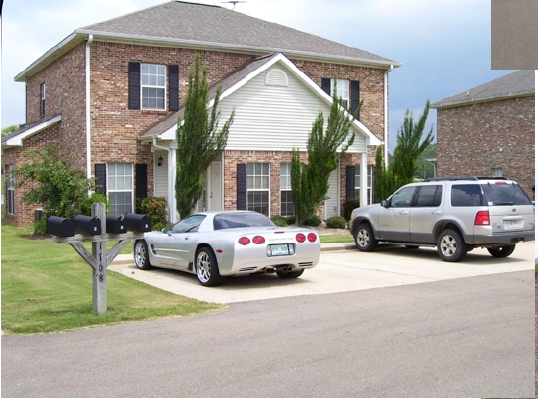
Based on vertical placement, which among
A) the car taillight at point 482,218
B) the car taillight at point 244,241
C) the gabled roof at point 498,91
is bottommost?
the car taillight at point 244,241

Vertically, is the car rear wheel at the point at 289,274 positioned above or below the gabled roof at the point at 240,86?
below

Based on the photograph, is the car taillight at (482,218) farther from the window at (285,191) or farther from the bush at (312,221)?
the window at (285,191)

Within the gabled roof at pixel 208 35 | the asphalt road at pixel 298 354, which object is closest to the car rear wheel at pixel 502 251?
the asphalt road at pixel 298 354

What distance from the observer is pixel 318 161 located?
22.0 m

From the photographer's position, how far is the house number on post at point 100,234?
789cm

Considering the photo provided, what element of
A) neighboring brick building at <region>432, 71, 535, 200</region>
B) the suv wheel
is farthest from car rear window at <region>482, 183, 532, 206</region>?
neighboring brick building at <region>432, 71, 535, 200</region>

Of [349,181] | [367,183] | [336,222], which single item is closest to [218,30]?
[349,181]

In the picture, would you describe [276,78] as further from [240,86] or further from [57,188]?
[57,188]

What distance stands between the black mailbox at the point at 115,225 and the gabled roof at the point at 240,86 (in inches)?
475

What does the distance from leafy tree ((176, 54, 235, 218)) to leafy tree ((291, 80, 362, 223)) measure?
10.3ft

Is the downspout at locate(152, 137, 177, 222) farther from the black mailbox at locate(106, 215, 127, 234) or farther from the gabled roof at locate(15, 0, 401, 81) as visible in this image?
the black mailbox at locate(106, 215, 127, 234)

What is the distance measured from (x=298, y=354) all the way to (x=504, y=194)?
895 cm

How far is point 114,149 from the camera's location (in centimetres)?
2164

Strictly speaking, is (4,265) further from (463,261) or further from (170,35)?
(170,35)
